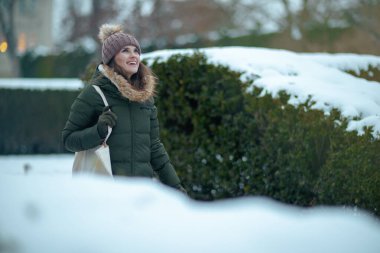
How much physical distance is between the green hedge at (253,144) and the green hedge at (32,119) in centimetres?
850

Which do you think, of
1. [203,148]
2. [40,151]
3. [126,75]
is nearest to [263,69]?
[203,148]

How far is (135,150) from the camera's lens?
474 cm

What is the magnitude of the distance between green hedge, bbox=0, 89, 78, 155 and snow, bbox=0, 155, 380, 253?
13484 millimetres

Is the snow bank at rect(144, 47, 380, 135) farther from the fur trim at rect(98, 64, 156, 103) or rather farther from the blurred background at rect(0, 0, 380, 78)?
the blurred background at rect(0, 0, 380, 78)

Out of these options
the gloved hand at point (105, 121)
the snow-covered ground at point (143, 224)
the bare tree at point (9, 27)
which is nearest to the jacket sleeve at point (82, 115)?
the gloved hand at point (105, 121)

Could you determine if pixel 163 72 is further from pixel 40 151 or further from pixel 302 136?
pixel 40 151

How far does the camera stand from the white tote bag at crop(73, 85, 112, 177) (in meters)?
4.61

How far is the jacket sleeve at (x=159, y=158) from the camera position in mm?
4957

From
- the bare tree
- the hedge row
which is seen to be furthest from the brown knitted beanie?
the bare tree

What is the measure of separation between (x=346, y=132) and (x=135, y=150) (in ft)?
6.06

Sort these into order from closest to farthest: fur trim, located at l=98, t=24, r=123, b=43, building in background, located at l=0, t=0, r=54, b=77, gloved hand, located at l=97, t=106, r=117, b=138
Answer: gloved hand, located at l=97, t=106, r=117, b=138
fur trim, located at l=98, t=24, r=123, b=43
building in background, located at l=0, t=0, r=54, b=77

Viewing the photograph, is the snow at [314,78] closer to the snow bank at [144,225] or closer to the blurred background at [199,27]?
the snow bank at [144,225]

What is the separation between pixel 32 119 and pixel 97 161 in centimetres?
1158

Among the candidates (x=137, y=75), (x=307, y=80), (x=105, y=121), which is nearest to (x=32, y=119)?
(x=307, y=80)
